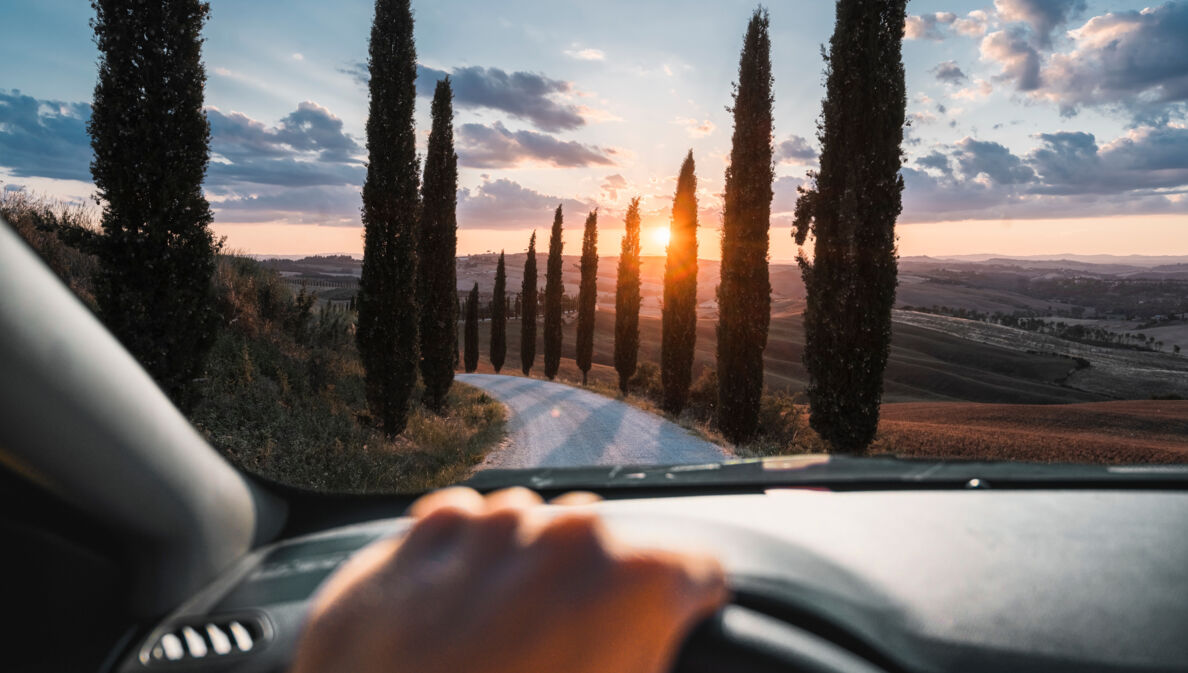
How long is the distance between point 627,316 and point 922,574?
34.0 metres

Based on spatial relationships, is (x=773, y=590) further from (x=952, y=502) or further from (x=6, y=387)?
(x=6, y=387)

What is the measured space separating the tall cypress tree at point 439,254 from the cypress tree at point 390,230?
5888mm

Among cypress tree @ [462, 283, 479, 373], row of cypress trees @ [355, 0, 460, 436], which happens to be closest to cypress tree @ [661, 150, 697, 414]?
row of cypress trees @ [355, 0, 460, 436]

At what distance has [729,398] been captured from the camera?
70.1 ft

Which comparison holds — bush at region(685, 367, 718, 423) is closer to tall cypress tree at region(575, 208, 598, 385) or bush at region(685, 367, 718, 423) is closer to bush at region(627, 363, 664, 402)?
bush at region(627, 363, 664, 402)

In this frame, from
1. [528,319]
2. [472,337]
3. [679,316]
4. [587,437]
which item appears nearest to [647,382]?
[679,316]

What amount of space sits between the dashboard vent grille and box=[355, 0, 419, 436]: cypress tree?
15.3 metres

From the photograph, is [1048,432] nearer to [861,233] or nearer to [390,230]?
[861,233]

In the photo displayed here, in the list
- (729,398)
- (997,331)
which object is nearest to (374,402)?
(729,398)

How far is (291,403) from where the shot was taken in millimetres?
13672

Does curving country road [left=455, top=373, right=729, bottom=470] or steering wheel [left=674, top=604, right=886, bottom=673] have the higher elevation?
steering wheel [left=674, top=604, right=886, bottom=673]

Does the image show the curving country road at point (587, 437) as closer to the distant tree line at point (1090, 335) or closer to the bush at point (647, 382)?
the bush at point (647, 382)

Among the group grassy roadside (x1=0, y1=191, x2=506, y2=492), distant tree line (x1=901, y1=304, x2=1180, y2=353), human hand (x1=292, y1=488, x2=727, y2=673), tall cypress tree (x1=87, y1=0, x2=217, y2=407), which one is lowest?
distant tree line (x1=901, y1=304, x2=1180, y2=353)

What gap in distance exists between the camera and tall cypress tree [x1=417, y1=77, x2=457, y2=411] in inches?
893
